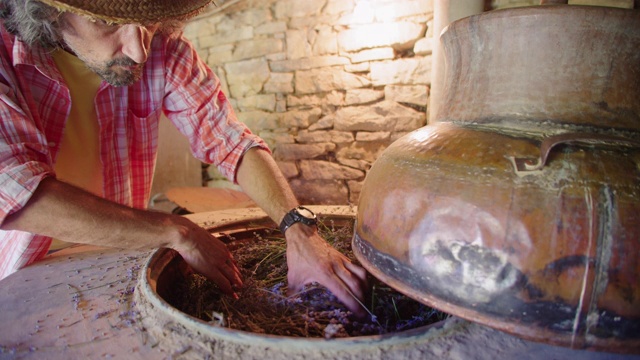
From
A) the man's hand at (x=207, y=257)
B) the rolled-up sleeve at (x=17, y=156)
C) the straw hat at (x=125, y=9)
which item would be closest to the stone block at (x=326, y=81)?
the straw hat at (x=125, y=9)

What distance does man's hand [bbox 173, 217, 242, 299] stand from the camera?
143 centimetres

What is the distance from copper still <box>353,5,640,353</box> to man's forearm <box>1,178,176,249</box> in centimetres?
93

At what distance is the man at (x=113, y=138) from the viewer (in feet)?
4.38

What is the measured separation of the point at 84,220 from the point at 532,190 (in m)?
1.43

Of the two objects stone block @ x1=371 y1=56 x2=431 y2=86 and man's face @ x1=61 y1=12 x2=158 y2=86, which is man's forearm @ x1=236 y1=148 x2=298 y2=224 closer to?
man's face @ x1=61 y1=12 x2=158 y2=86

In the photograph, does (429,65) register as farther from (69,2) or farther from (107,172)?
(69,2)

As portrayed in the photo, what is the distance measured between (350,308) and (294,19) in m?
3.99

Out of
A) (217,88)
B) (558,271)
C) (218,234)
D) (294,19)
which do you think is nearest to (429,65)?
(294,19)

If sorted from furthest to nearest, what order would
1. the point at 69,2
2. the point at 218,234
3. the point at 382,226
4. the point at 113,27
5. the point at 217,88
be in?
the point at 217,88 → the point at 218,234 → the point at 113,27 → the point at 69,2 → the point at 382,226

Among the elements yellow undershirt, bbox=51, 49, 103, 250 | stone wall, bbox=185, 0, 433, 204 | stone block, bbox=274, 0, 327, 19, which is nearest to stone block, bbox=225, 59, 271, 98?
stone wall, bbox=185, 0, 433, 204

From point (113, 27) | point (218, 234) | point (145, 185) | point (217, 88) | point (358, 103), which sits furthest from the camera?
point (358, 103)

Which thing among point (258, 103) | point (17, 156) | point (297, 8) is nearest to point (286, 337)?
point (17, 156)

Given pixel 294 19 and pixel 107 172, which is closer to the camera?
pixel 107 172

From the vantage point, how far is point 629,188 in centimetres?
69
